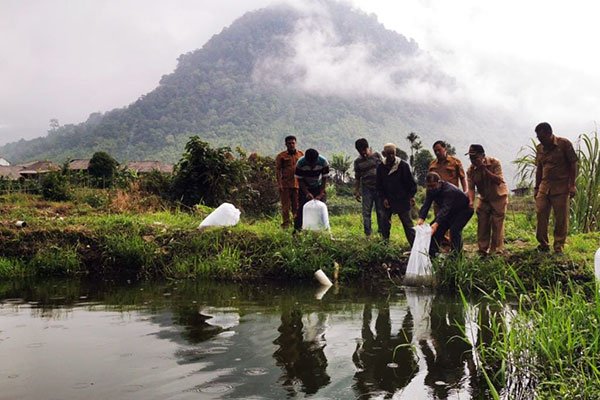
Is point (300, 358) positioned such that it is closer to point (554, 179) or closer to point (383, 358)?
point (383, 358)

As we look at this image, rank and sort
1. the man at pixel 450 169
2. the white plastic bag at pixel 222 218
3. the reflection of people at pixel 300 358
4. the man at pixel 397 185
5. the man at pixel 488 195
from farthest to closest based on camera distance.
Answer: the white plastic bag at pixel 222 218
the man at pixel 450 169
the man at pixel 397 185
the man at pixel 488 195
the reflection of people at pixel 300 358

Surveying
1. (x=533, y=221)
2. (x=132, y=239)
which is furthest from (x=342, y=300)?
(x=533, y=221)

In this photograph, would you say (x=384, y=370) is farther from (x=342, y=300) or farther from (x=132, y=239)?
(x=132, y=239)

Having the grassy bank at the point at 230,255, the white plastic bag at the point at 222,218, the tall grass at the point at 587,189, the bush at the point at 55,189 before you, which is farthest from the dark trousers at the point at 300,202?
the bush at the point at 55,189

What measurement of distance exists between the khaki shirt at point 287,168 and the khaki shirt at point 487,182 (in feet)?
9.41

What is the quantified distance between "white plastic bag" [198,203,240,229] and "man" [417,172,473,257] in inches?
129

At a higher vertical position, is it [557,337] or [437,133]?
[437,133]

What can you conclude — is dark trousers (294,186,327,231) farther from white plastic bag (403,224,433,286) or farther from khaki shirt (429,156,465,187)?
white plastic bag (403,224,433,286)

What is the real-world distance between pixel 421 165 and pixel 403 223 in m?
31.8

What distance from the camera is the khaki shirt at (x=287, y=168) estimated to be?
9.03m

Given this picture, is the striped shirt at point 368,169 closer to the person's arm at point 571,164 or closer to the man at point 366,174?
the man at point 366,174

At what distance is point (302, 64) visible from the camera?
18812 centimetres

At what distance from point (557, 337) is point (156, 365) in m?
2.58

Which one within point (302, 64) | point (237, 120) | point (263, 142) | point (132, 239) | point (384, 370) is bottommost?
point (384, 370)
